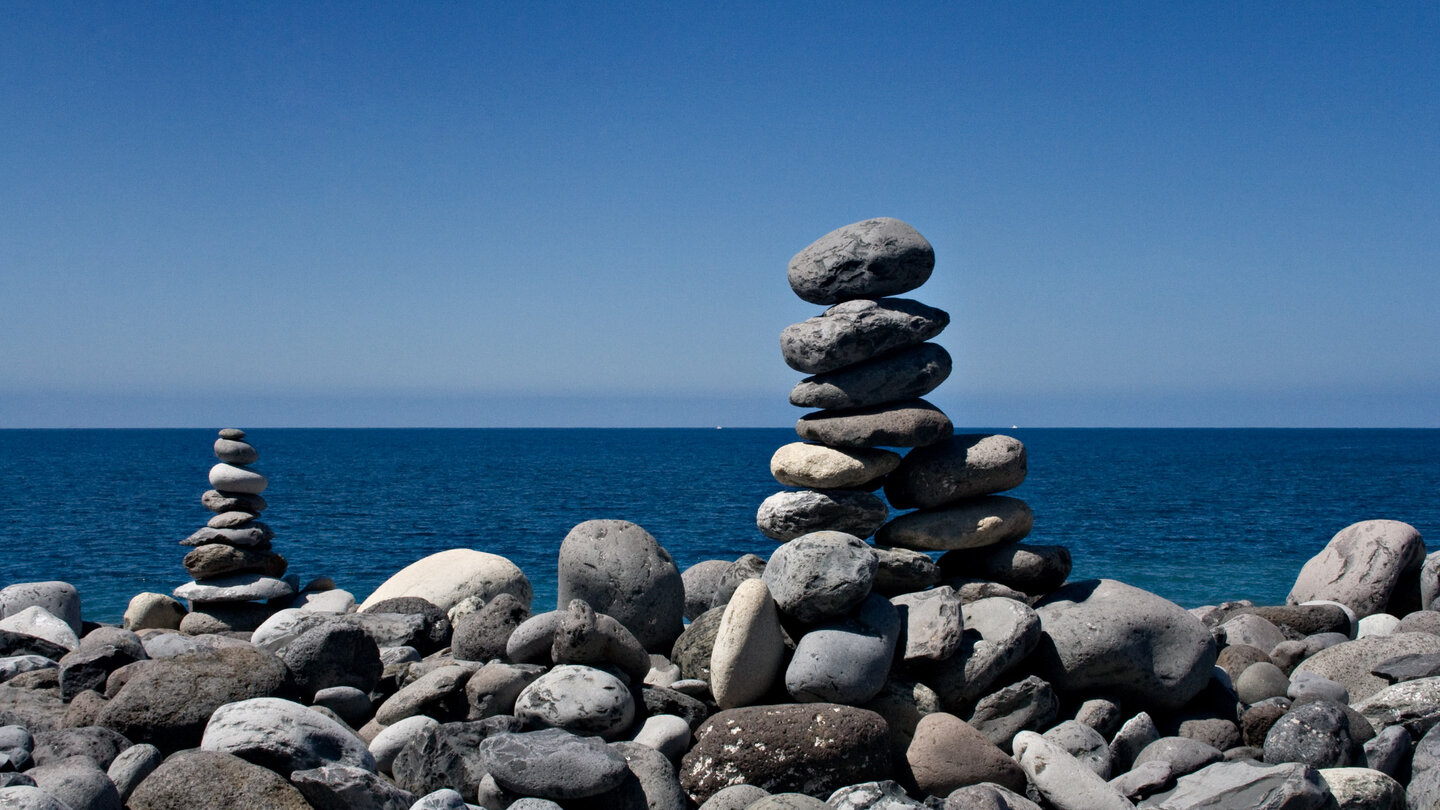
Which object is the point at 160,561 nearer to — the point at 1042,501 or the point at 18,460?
the point at 1042,501

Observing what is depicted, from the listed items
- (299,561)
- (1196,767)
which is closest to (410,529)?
(299,561)

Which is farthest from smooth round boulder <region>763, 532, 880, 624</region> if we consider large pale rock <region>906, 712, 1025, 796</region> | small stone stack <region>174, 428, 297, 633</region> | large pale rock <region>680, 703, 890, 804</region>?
small stone stack <region>174, 428, 297, 633</region>

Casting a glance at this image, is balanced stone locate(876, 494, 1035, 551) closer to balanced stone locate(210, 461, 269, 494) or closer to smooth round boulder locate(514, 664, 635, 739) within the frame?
smooth round boulder locate(514, 664, 635, 739)

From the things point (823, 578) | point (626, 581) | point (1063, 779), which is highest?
point (823, 578)

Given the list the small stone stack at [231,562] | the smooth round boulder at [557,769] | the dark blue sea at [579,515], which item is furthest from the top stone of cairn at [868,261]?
the dark blue sea at [579,515]

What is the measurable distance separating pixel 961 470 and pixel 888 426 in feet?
2.68

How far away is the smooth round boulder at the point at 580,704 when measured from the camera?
746cm

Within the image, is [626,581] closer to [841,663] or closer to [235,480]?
[841,663]

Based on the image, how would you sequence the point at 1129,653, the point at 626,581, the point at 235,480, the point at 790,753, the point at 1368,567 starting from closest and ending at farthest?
the point at 790,753, the point at 1129,653, the point at 626,581, the point at 1368,567, the point at 235,480

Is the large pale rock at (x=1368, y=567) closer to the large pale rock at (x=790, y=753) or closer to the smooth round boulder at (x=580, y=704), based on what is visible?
the large pale rock at (x=790, y=753)

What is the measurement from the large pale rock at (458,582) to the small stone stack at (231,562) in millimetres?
1793

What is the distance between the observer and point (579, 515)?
39938 mm

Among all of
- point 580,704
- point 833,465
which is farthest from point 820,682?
point 833,465

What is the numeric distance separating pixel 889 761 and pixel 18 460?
98.3m
